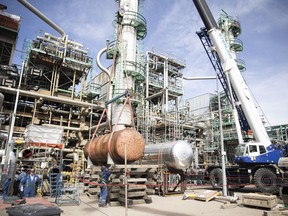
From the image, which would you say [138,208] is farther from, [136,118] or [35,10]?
[136,118]

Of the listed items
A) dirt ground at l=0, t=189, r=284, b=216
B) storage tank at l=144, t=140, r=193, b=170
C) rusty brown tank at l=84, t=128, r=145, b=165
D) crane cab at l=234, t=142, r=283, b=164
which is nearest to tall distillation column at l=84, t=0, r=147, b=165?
storage tank at l=144, t=140, r=193, b=170

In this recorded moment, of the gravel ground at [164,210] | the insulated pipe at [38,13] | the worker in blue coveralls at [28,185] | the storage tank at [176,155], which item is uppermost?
the insulated pipe at [38,13]

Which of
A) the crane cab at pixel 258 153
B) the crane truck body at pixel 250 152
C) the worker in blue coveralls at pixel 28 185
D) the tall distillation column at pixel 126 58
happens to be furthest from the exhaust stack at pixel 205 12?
the worker in blue coveralls at pixel 28 185

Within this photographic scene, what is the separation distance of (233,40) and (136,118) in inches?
1026

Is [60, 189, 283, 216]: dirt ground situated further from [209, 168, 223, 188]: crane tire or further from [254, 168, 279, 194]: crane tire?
[209, 168, 223, 188]: crane tire

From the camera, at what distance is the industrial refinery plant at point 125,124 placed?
11.4 metres

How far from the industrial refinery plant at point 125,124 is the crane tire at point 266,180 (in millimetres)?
59

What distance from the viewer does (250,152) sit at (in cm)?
1450

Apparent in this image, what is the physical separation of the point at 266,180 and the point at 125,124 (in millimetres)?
9279

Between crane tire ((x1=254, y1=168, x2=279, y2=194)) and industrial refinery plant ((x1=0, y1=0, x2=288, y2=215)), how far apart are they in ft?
0.19

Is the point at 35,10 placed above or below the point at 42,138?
above

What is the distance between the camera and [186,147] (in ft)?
45.5

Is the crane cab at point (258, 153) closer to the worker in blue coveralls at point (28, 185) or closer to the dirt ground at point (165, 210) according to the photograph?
the dirt ground at point (165, 210)

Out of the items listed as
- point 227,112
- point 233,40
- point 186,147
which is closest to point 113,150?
point 186,147
